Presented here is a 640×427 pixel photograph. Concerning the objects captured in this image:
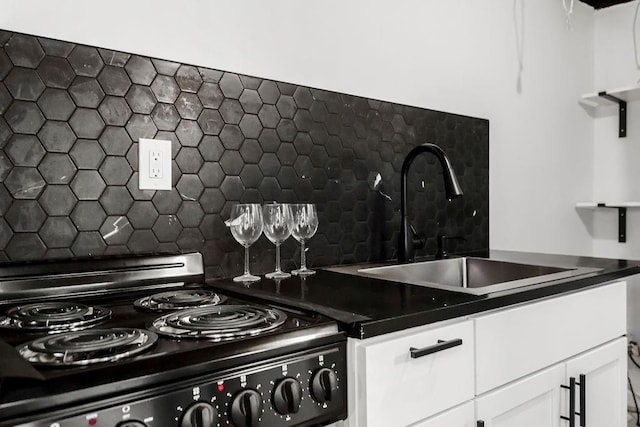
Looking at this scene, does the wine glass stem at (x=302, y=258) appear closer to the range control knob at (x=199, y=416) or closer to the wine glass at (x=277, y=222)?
the wine glass at (x=277, y=222)

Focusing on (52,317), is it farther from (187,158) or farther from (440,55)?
(440,55)

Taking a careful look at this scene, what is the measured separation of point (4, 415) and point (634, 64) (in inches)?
128

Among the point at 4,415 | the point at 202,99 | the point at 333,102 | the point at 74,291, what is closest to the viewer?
the point at 4,415

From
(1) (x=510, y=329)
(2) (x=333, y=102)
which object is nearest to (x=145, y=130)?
(2) (x=333, y=102)

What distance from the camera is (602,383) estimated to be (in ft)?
→ 5.31

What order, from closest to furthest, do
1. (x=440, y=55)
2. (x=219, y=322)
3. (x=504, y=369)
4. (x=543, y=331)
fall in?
(x=219, y=322) < (x=504, y=369) < (x=543, y=331) < (x=440, y=55)

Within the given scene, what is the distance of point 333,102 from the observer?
178 centimetres

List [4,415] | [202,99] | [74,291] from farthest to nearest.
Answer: [202,99], [74,291], [4,415]

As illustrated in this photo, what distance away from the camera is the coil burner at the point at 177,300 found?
1.09 meters

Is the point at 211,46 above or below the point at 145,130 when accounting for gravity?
above

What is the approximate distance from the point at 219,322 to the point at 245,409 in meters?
0.17

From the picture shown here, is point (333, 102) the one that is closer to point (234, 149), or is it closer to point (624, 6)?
point (234, 149)

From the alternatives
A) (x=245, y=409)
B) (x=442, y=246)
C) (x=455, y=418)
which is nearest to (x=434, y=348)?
(x=455, y=418)

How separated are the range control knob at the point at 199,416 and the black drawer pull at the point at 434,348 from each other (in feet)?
1.40
